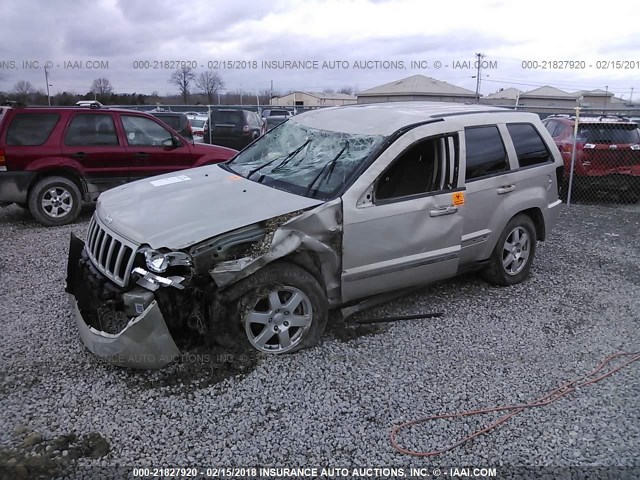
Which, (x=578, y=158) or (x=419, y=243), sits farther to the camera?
(x=578, y=158)

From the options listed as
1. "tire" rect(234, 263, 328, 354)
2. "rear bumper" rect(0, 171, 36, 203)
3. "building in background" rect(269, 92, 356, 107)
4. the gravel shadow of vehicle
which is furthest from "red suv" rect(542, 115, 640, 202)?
"building in background" rect(269, 92, 356, 107)

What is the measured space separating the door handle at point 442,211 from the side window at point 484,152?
367 mm

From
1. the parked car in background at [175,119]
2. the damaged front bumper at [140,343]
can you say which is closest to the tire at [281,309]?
the damaged front bumper at [140,343]

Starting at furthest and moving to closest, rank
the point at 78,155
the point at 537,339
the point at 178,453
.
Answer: the point at 78,155, the point at 537,339, the point at 178,453

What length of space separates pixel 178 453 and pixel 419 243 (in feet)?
8.04

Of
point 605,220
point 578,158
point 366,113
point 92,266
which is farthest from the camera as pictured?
point 578,158

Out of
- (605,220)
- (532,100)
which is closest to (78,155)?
(605,220)

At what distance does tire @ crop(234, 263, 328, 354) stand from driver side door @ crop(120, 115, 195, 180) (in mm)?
5375

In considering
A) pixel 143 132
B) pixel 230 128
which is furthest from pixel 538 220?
pixel 230 128

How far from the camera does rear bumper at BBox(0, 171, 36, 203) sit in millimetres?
7098

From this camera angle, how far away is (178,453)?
2771mm

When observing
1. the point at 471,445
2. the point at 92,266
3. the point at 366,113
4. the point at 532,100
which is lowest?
the point at 471,445

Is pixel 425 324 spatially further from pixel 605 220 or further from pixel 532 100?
pixel 532 100

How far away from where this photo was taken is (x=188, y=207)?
3.77 meters
